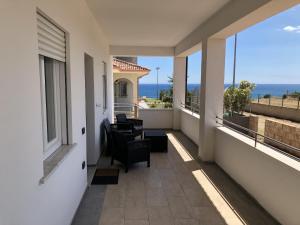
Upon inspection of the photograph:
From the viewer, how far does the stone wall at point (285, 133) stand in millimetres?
4375

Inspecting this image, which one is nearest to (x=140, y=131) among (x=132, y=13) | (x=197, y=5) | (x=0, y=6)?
(x=132, y=13)

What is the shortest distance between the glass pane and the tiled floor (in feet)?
3.85

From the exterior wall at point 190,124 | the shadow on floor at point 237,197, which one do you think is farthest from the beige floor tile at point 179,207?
the exterior wall at point 190,124

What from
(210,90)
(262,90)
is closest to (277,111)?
(210,90)

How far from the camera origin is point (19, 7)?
5.18 ft

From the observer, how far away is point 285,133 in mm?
4805

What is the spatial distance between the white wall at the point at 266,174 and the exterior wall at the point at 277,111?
16.9ft

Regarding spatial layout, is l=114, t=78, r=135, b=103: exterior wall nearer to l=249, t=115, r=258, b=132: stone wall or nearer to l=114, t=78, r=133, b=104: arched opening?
l=114, t=78, r=133, b=104: arched opening

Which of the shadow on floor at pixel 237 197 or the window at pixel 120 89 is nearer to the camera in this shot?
the shadow on floor at pixel 237 197

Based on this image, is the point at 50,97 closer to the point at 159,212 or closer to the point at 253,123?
the point at 159,212

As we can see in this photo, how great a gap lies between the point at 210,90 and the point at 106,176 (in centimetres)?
264

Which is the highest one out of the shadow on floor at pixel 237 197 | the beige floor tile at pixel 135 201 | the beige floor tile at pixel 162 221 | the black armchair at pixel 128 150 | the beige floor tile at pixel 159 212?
the black armchair at pixel 128 150

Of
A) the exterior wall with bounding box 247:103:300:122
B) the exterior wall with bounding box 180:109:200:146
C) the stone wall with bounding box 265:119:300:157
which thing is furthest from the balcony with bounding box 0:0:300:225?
the exterior wall with bounding box 247:103:300:122

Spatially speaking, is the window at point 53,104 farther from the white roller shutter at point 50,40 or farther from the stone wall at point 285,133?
the stone wall at point 285,133
